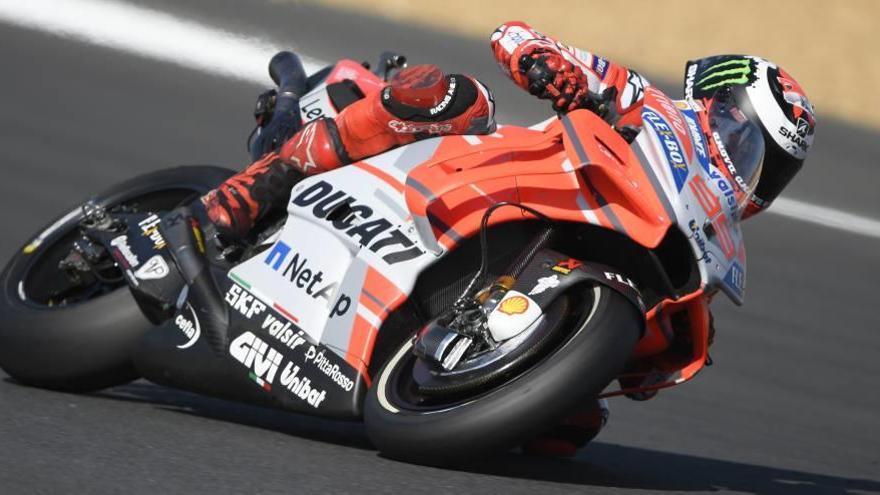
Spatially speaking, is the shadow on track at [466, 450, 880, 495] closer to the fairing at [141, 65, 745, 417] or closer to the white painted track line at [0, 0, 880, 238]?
the fairing at [141, 65, 745, 417]

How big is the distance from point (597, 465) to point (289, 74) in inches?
66.8

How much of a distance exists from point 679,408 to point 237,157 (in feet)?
10.8

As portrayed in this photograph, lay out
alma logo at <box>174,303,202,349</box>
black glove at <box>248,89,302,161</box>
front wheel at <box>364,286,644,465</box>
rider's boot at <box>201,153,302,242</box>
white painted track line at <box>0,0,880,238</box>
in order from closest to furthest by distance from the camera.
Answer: front wheel at <box>364,286,644,465</box>, alma logo at <box>174,303,202,349</box>, rider's boot at <box>201,153,302,242</box>, black glove at <box>248,89,302,161</box>, white painted track line at <box>0,0,880,238</box>

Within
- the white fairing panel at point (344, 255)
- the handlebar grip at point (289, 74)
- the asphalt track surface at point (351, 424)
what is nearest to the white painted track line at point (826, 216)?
the asphalt track surface at point (351, 424)

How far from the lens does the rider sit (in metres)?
4.23

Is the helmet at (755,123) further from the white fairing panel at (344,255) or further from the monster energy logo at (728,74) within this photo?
the white fairing panel at (344,255)

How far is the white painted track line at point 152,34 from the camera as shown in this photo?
30.6 feet

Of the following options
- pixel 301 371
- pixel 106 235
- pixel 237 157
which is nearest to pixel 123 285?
pixel 106 235

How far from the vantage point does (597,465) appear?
15.4ft

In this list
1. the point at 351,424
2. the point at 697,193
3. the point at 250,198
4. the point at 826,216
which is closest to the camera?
the point at 697,193

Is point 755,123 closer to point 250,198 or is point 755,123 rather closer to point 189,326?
point 250,198

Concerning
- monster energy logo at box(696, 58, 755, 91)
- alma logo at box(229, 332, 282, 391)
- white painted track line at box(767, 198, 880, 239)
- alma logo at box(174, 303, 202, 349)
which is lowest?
white painted track line at box(767, 198, 880, 239)

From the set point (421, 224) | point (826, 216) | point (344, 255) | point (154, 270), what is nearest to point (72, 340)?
point (154, 270)

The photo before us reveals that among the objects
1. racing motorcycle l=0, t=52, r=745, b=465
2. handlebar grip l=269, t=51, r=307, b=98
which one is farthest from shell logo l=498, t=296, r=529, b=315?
handlebar grip l=269, t=51, r=307, b=98
